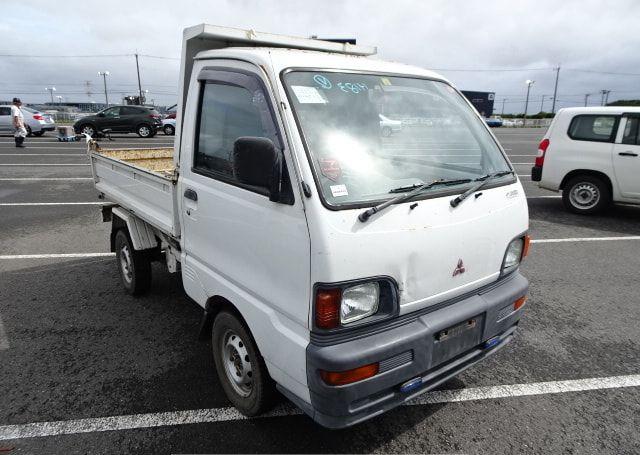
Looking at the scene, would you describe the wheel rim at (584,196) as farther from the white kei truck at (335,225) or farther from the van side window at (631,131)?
the white kei truck at (335,225)

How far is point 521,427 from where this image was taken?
2613 mm

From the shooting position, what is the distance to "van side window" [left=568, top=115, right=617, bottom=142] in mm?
7281

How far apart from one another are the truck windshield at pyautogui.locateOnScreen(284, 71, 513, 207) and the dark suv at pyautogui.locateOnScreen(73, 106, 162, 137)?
21.2m

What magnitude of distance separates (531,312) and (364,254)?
290cm

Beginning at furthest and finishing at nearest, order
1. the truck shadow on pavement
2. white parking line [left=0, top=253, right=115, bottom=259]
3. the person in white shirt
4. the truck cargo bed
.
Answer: the person in white shirt → the truck shadow on pavement → white parking line [left=0, top=253, right=115, bottom=259] → the truck cargo bed

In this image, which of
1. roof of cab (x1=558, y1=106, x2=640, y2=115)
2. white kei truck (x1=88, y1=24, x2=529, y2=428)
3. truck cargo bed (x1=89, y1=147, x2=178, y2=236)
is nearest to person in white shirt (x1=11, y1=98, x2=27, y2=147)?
truck cargo bed (x1=89, y1=147, x2=178, y2=236)

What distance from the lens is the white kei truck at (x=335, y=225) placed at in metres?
1.95

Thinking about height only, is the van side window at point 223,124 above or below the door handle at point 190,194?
above

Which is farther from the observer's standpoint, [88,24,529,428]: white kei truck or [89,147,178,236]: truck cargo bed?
[89,147,178,236]: truck cargo bed

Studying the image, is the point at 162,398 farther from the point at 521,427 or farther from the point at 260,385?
the point at 521,427

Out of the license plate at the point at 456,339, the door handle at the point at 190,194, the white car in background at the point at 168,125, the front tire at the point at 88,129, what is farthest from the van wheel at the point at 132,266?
the white car in background at the point at 168,125

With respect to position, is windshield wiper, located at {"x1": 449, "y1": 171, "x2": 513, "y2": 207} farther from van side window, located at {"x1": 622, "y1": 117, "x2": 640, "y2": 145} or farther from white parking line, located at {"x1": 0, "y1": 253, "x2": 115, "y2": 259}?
van side window, located at {"x1": 622, "y1": 117, "x2": 640, "y2": 145}

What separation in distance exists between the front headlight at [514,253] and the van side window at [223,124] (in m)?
Result: 1.62

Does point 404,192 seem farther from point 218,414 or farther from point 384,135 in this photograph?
point 218,414
